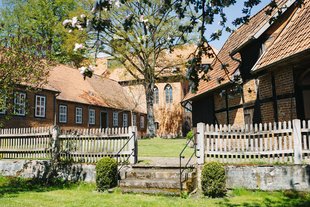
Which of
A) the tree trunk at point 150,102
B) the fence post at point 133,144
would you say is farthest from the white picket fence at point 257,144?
the tree trunk at point 150,102

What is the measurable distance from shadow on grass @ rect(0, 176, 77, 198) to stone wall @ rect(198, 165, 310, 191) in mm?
5472

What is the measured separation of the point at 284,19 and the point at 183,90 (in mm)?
30948

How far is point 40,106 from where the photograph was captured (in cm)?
2509

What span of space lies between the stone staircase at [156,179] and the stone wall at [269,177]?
53 cm

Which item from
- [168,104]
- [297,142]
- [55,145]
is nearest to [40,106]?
[55,145]

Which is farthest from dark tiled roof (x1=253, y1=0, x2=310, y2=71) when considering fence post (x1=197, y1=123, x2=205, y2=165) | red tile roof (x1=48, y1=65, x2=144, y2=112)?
red tile roof (x1=48, y1=65, x2=144, y2=112)

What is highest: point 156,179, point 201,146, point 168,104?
point 168,104

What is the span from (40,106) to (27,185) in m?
13.8

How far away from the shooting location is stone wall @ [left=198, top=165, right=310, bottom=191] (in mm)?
9312

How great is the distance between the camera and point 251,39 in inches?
501

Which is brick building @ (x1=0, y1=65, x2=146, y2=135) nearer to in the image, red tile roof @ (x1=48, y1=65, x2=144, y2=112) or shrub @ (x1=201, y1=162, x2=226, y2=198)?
red tile roof @ (x1=48, y1=65, x2=144, y2=112)

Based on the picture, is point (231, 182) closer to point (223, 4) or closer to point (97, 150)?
point (97, 150)

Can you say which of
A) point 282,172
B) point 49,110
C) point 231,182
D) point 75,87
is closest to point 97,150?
point 231,182

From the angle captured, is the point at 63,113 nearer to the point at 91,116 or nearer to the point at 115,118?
the point at 91,116
